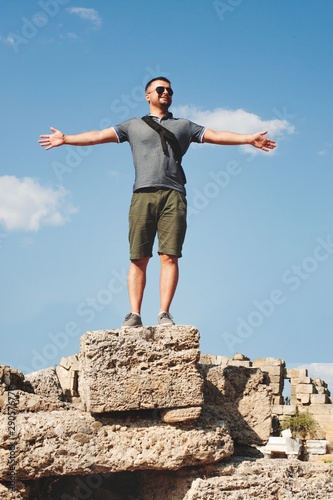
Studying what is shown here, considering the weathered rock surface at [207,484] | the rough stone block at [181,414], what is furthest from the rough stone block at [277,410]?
the rough stone block at [181,414]

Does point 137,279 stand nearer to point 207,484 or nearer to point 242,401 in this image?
point 242,401

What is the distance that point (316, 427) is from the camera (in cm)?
1864

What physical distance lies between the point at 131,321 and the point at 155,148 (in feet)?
5.55

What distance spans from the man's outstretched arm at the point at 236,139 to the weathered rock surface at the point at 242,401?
2251 mm

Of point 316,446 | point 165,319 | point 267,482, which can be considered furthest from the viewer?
point 316,446

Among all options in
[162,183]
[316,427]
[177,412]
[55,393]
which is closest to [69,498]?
[55,393]

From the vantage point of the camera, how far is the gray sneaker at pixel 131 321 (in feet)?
17.7

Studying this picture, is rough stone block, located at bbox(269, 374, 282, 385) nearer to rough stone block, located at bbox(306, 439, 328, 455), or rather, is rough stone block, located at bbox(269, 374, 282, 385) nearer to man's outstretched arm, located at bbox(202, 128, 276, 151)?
rough stone block, located at bbox(306, 439, 328, 455)

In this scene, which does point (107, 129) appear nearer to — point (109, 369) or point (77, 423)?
point (109, 369)

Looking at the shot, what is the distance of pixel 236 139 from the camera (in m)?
5.89

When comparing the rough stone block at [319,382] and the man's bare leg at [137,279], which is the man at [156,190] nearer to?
the man's bare leg at [137,279]

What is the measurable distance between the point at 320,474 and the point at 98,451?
2156 mm

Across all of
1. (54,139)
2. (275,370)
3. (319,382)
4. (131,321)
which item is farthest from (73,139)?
(319,382)

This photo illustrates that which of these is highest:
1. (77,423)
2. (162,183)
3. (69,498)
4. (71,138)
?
(71,138)
